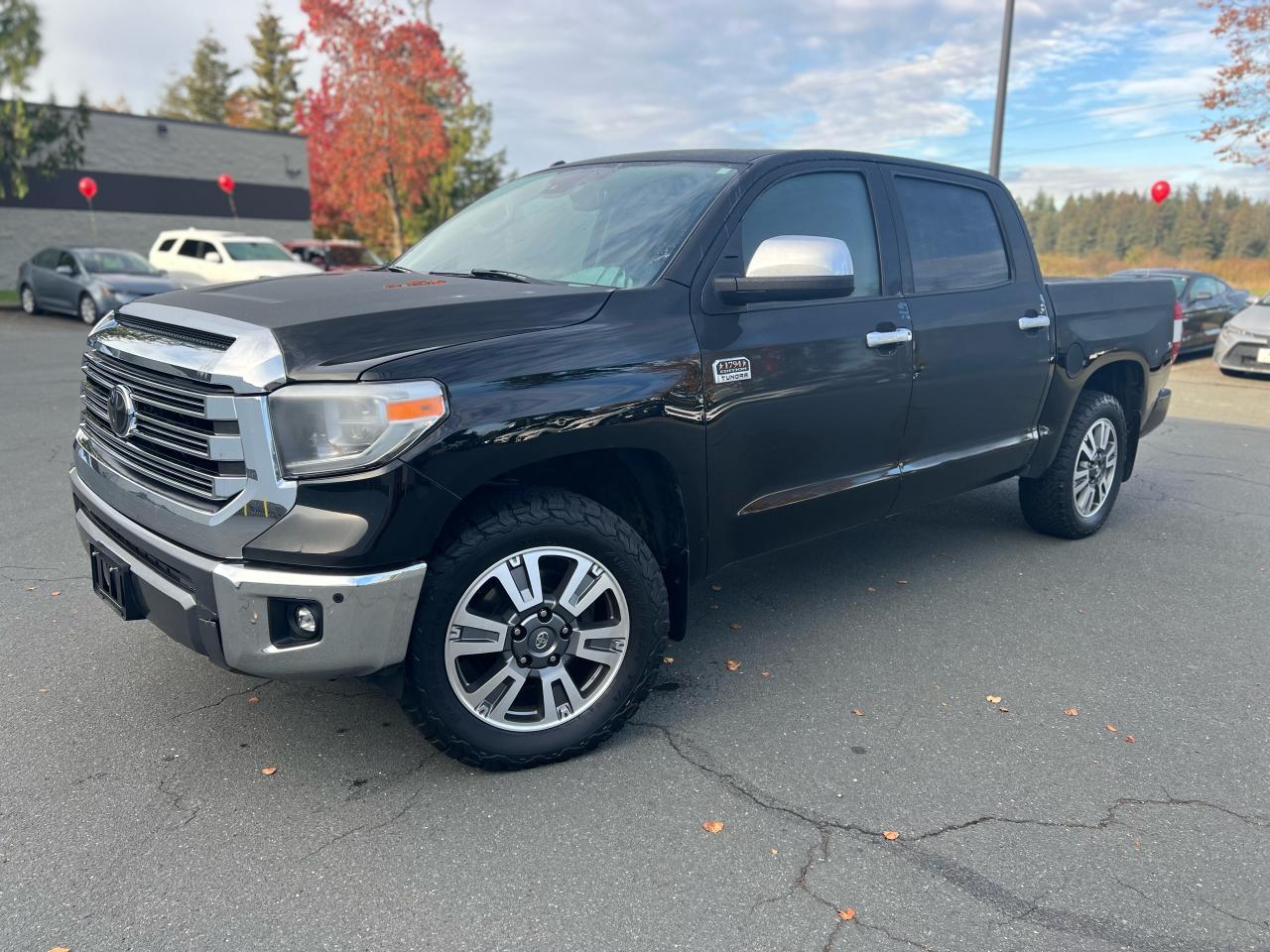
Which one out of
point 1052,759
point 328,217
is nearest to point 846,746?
point 1052,759

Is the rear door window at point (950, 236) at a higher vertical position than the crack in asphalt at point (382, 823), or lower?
higher

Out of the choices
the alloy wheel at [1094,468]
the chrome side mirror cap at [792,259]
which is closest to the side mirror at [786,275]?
the chrome side mirror cap at [792,259]

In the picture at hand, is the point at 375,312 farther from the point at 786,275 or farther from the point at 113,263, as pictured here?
the point at 113,263

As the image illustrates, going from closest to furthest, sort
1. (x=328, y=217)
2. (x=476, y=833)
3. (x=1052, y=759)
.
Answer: (x=476, y=833)
(x=1052, y=759)
(x=328, y=217)

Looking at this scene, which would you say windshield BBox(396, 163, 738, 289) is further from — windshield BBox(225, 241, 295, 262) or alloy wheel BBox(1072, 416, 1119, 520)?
windshield BBox(225, 241, 295, 262)

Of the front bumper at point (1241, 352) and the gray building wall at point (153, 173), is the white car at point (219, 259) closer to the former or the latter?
the gray building wall at point (153, 173)

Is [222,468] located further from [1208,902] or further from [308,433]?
[1208,902]

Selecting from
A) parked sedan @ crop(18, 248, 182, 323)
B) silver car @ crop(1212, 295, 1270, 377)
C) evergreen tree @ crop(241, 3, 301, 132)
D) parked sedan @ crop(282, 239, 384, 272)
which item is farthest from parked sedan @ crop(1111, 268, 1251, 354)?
evergreen tree @ crop(241, 3, 301, 132)

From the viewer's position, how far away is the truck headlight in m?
2.52

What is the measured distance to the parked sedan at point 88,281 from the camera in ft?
54.2

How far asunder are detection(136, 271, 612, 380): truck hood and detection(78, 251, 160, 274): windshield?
16.2m

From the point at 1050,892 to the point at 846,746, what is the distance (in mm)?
822

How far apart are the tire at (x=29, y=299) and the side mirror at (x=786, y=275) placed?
19851mm

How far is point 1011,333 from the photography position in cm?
453
